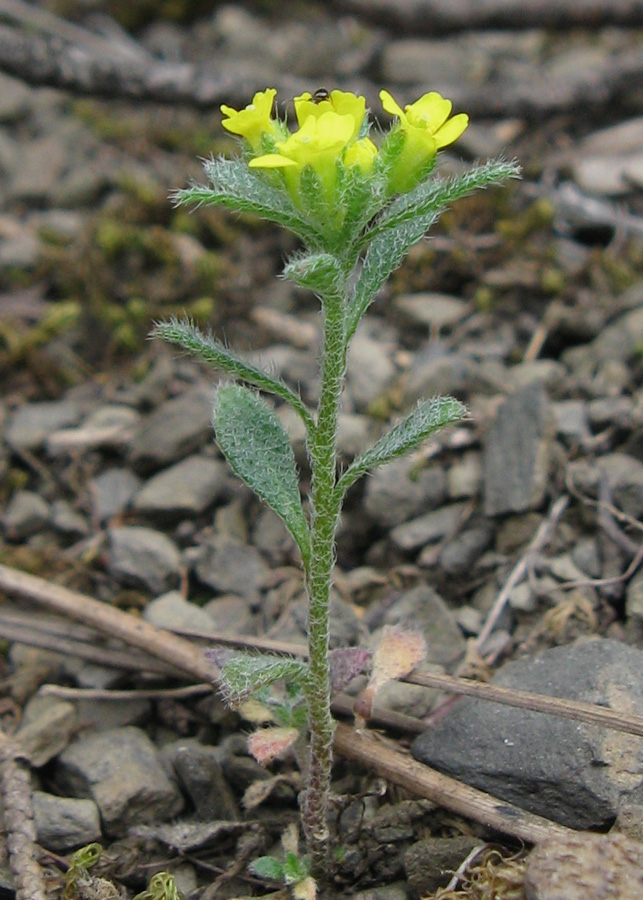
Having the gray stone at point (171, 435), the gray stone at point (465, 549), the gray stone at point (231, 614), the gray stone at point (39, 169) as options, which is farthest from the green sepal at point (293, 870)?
the gray stone at point (39, 169)

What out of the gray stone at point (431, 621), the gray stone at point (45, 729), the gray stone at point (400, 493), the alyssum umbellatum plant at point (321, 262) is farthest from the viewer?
the gray stone at point (400, 493)

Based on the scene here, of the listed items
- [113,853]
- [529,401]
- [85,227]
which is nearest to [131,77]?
[85,227]

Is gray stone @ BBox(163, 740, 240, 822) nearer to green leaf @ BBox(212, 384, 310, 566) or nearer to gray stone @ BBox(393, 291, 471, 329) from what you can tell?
green leaf @ BBox(212, 384, 310, 566)

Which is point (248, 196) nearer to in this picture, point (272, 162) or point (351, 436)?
point (272, 162)

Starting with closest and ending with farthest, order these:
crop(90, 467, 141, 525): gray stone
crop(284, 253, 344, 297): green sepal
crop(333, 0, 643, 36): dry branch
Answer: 1. crop(284, 253, 344, 297): green sepal
2. crop(90, 467, 141, 525): gray stone
3. crop(333, 0, 643, 36): dry branch

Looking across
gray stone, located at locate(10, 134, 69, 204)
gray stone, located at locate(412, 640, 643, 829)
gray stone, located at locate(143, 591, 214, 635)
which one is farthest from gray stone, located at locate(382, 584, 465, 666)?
gray stone, located at locate(10, 134, 69, 204)

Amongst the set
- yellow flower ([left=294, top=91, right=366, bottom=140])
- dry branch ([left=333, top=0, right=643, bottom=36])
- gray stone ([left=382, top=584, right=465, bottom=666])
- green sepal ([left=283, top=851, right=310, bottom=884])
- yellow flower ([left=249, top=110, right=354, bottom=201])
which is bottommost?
green sepal ([left=283, top=851, right=310, bottom=884])

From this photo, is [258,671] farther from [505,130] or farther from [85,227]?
[505,130]

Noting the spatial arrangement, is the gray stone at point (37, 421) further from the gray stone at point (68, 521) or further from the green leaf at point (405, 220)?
the green leaf at point (405, 220)
